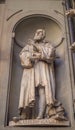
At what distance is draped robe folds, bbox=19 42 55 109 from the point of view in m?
Result: 4.42

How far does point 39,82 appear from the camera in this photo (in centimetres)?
459

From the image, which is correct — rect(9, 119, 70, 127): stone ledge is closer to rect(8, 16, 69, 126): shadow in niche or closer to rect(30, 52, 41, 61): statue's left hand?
rect(8, 16, 69, 126): shadow in niche

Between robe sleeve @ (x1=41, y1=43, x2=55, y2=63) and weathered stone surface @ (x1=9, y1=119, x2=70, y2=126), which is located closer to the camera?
weathered stone surface @ (x1=9, y1=119, x2=70, y2=126)

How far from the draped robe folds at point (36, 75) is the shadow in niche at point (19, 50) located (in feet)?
0.74

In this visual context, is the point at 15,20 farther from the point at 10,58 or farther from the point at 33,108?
the point at 33,108

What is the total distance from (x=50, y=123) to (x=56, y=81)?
1.05m

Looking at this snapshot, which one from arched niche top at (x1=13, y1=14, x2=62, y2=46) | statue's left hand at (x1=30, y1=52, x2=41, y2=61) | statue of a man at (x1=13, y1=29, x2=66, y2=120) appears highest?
arched niche top at (x1=13, y1=14, x2=62, y2=46)

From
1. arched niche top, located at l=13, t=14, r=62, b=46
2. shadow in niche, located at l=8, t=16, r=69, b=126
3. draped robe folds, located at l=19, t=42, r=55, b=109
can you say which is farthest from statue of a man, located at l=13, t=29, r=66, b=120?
arched niche top, located at l=13, t=14, r=62, b=46

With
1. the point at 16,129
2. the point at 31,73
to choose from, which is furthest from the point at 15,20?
the point at 16,129

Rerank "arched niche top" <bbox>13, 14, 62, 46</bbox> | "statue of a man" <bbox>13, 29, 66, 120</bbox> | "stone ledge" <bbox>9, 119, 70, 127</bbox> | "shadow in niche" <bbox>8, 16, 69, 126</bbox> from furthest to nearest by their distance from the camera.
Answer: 1. "arched niche top" <bbox>13, 14, 62, 46</bbox>
2. "shadow in niche" <bbox>8, 16, 69, 126</bbox>
3. "statue of a man" <bbox>13, 29, 66, 120</bbox>
4. "stone ledge" <bbox>9, 119, 70, 127</bbox>

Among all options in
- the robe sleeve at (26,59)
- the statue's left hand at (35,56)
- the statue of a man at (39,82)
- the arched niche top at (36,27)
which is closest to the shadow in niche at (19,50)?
the arched niche top at (36,27)

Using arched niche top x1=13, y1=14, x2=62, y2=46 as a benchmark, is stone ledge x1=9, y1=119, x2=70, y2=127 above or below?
below

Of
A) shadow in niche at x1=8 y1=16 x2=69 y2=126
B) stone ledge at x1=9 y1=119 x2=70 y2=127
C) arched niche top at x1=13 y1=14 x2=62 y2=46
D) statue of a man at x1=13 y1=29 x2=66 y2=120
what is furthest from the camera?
arched niche top at x1=13 y1=14 x2=62 y2=46

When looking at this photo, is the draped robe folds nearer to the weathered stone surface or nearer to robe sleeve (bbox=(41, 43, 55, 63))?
robe sleeve (bbox=(41, 43, 55, 63))
